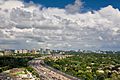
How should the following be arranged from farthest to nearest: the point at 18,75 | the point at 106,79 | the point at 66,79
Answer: the point at 18,75
the point at 66,79
the point at 106,79

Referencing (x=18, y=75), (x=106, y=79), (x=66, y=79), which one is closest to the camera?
(x=106, y=79)

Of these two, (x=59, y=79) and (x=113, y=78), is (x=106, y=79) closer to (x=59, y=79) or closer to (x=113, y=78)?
(x=113, y=78)

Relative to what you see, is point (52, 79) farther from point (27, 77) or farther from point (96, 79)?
point (96, 79)

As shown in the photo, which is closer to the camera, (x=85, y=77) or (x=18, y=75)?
(x=85, y=77)

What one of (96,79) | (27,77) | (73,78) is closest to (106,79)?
(96,79)

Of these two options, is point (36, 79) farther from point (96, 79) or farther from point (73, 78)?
point (96, 79)

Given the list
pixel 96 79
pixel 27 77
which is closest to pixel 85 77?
pixel 96 79

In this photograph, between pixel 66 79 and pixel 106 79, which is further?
pixel 66 79
